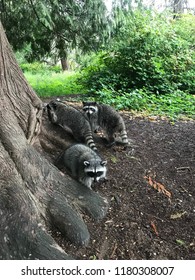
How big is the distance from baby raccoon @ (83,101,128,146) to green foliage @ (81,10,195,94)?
15.0ft

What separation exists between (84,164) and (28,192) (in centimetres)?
110

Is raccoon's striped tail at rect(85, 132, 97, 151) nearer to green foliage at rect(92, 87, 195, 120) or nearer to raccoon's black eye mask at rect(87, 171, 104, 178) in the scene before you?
raccoon's black eye mask at rect(87, 171, 104, 178)

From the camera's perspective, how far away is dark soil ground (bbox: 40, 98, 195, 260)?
3309mm

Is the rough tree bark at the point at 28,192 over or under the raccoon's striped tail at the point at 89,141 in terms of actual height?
over

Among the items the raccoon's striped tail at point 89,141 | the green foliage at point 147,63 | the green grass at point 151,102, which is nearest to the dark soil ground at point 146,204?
the raccoon's striped tail at point 89,141

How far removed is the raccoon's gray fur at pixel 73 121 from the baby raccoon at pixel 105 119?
0.21 m

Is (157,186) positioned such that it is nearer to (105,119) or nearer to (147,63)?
(105,119)

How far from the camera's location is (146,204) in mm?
3986

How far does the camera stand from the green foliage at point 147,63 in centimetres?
1083

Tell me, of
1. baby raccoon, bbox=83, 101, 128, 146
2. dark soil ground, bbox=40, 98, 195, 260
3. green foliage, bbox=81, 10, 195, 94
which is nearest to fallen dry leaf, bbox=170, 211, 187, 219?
dark soil ground, bbox=40, 98, 195, 260

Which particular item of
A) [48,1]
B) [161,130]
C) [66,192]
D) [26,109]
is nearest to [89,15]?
[48,1]

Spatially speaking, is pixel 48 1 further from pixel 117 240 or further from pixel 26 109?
pixel 117 240

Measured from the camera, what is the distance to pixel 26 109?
13.7ft

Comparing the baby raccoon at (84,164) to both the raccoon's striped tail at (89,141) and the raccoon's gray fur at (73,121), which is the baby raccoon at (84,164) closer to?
the raccoon's striped tail at (89,141)
